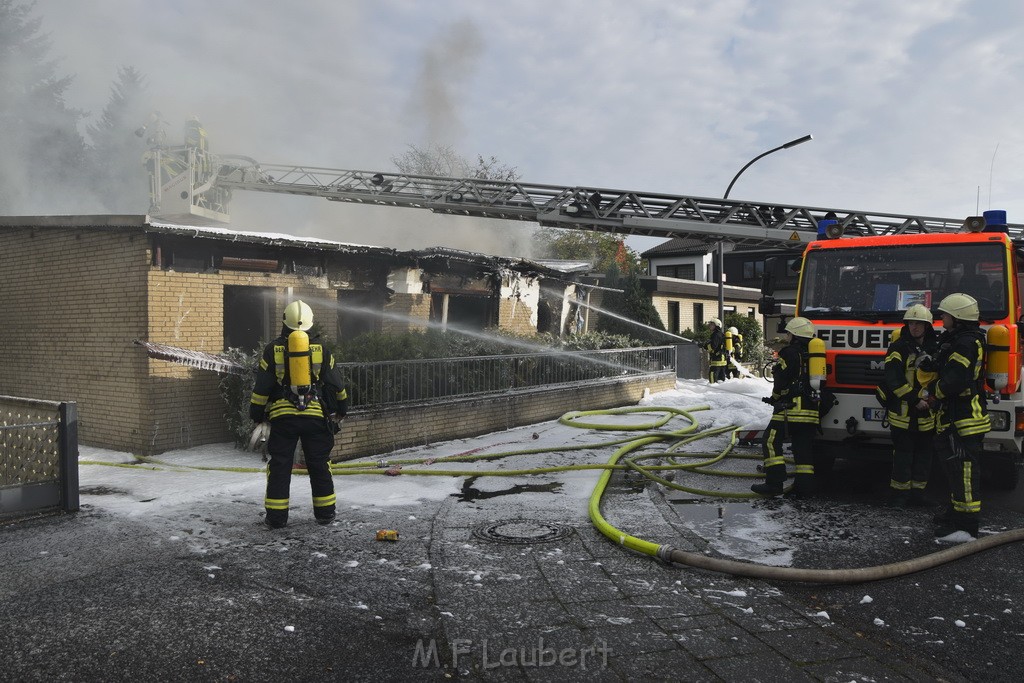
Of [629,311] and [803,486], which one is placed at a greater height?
[629,311]

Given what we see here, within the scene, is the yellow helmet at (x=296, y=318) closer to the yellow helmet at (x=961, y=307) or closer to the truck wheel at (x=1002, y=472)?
the yellow helmet at (x=961, y=307)

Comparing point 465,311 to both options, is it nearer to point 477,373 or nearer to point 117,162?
point 477,373

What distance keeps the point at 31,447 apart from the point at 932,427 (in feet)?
25.3

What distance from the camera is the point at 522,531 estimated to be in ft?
19.2

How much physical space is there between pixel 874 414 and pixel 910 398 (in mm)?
668

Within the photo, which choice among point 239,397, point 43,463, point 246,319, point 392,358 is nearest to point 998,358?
point 392,358

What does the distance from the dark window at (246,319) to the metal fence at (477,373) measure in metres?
2.97

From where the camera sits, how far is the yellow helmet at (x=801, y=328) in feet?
22.8

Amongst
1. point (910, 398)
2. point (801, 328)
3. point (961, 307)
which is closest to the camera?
point (961, 307)

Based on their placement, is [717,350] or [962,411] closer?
[962,411]

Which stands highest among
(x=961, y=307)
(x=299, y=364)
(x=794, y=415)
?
(x=961, y=307)

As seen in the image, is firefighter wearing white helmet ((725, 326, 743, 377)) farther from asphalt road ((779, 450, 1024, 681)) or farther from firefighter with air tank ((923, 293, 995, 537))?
firefighter with air tank ((923, 293, 995, 537))

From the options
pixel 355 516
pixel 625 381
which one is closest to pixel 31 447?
pixel 355 516

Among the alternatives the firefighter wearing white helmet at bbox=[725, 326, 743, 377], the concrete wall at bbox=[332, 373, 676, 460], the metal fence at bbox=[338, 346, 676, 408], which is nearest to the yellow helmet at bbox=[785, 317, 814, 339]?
the metal fence at bbox=[338, 346, 676, 408]
